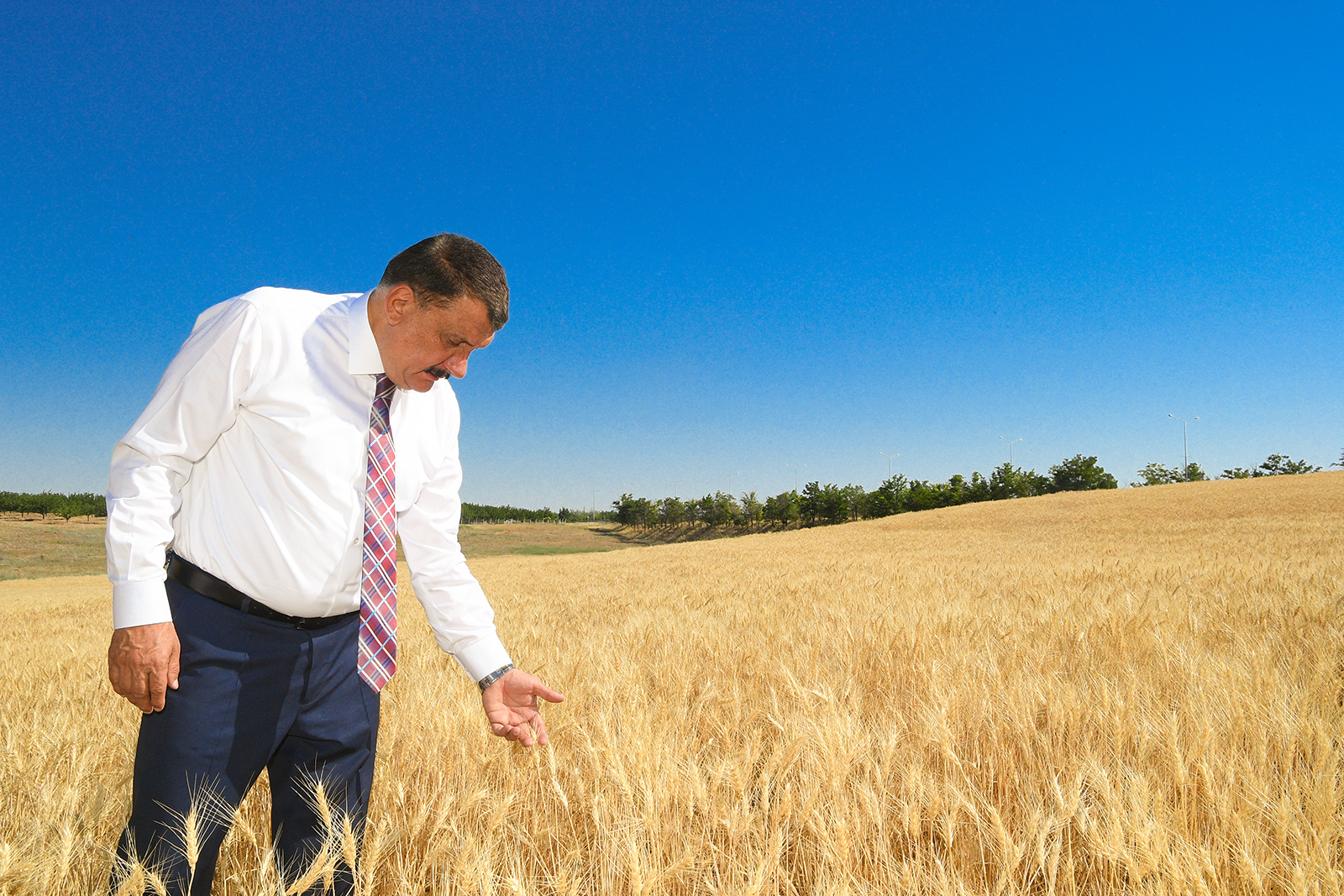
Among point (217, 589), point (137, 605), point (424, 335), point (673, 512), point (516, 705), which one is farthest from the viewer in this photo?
point (673, 512)

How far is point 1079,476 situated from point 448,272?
303ft

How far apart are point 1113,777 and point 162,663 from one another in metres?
2.75

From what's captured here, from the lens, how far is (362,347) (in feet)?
5.72

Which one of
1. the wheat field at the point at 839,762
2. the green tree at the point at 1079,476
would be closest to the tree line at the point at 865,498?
the green tree at the point at 1079,476

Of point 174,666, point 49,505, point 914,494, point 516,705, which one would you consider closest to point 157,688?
point 174,666

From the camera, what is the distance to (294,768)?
174 centimetres

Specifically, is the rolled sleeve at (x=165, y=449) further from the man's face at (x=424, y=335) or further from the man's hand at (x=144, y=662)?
the man's face at (x=424, y=335)

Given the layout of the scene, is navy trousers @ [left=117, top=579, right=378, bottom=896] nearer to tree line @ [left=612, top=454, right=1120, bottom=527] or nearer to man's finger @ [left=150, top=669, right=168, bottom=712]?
man's finger @ [left=150, top=669, right=168, bottom=712]

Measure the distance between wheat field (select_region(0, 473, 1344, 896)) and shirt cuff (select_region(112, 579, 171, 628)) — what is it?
1.42 ft

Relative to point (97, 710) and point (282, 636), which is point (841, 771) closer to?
point (282, 636)

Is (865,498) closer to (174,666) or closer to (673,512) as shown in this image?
(673,512)

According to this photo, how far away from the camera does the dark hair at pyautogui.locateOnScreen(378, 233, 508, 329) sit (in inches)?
65.7

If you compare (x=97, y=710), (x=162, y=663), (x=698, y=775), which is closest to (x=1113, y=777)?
(x=698, y=775)

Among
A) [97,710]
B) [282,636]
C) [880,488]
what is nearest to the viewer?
[282,636]
